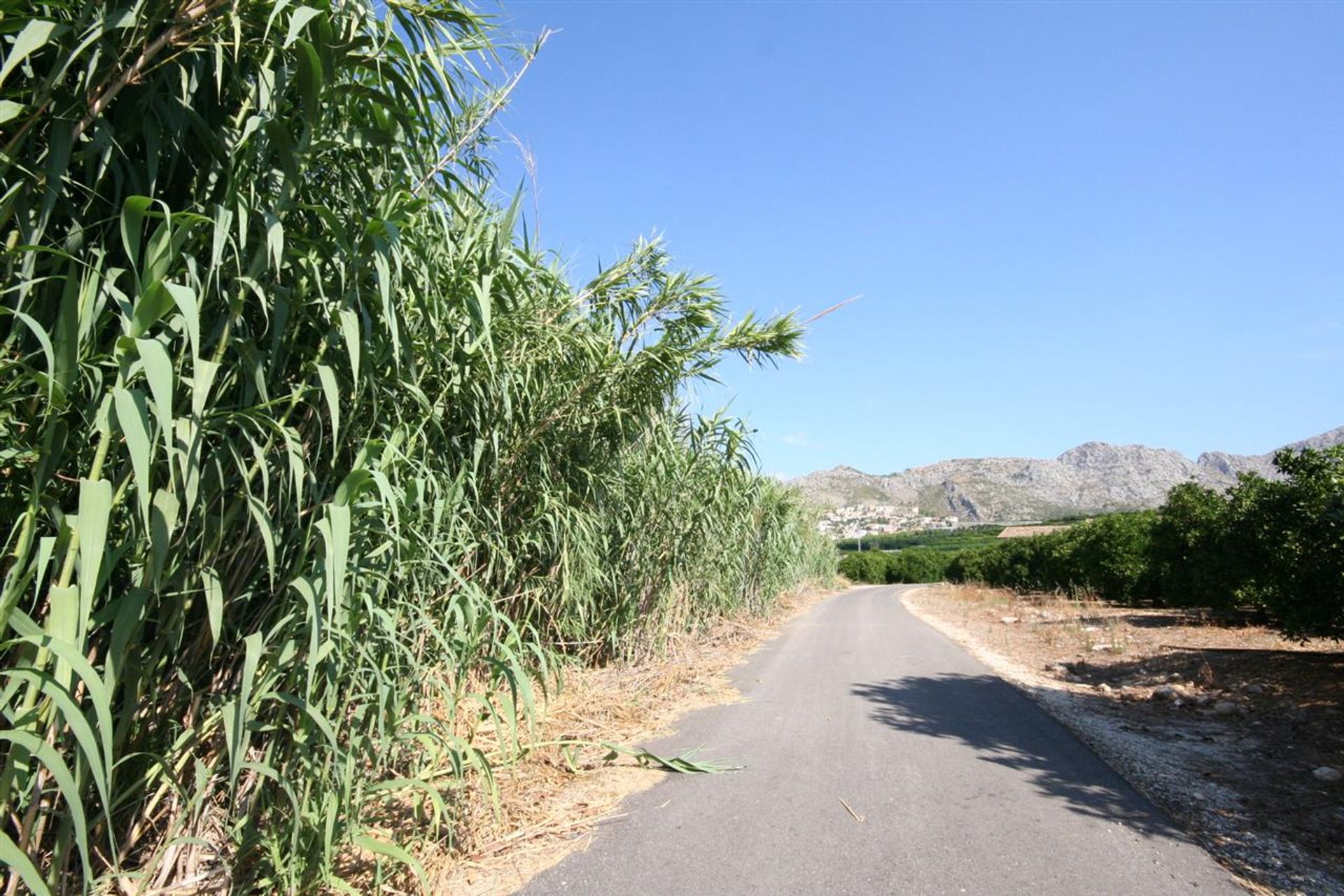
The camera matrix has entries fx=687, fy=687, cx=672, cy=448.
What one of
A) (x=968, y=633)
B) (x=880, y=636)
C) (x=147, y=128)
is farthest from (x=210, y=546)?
(x=968, y=633)

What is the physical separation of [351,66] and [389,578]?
71.0 inches

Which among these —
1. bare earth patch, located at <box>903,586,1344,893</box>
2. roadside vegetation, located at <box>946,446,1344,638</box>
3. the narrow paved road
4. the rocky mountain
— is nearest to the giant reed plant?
the narrow paved road

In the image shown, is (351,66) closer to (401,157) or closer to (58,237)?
(401,157)

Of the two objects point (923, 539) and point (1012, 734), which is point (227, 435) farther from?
point (923, 539)

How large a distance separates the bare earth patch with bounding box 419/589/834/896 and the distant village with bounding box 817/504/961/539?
108680 millimetres

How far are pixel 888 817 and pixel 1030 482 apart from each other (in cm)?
15894

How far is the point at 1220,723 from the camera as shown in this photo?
6.14m

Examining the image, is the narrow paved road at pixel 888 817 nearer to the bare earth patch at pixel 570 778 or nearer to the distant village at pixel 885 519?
the bare earth patch at pixel 570 778

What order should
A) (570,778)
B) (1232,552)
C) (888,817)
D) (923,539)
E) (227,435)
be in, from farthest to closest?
(923,539) → (1232,552) → (570,778) → (888,817) → (227,435)

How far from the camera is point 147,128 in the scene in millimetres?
1979

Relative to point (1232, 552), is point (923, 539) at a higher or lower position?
higher

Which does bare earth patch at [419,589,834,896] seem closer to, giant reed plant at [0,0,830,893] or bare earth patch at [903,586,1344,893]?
giant reed plant at [0,0,830,893]

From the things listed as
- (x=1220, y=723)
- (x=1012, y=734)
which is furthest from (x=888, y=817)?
(x=1220, y=723)

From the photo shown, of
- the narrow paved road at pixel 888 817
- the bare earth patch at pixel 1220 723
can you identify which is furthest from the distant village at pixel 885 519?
the narrow paved road at pixel 888 817
